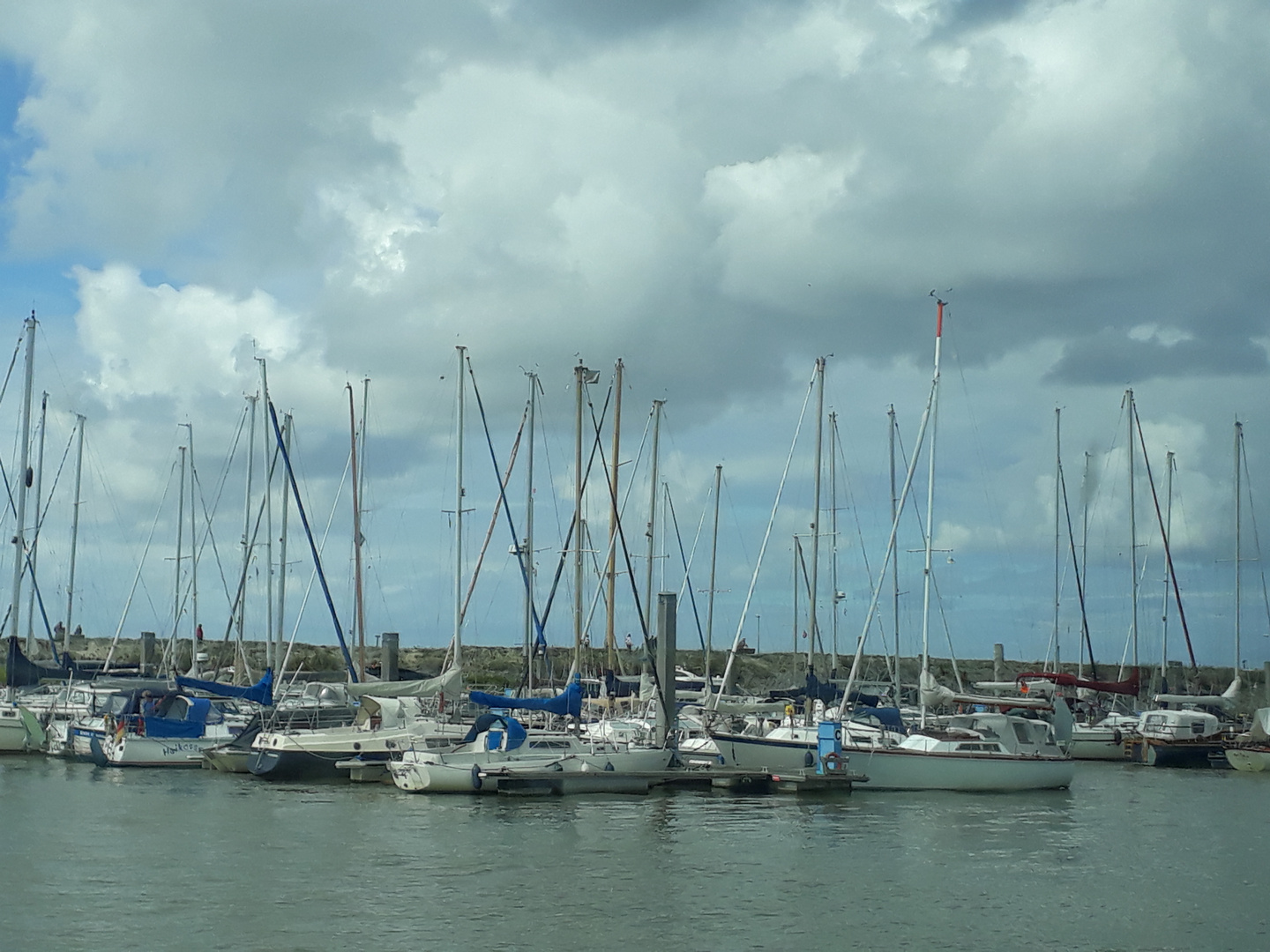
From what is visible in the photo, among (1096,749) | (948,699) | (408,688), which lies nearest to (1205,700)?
(1096,749)

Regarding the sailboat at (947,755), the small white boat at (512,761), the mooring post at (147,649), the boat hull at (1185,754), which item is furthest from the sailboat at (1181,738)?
the mooring post at (147,649)

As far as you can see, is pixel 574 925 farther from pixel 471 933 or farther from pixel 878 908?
pixel 878 908

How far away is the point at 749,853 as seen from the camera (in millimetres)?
29000

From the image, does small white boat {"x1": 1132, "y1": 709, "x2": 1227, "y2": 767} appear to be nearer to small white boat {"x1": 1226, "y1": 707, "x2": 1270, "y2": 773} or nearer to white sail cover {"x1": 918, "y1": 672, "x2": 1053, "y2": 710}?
small white boat {"x1": 1226, "y1": 707, "x2": 1270, "y2": 773}

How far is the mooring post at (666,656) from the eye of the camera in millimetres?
43219

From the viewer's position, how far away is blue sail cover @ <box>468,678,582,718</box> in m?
42.0

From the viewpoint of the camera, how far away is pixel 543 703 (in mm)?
42562

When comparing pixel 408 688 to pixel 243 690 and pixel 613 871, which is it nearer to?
pixel 243 690

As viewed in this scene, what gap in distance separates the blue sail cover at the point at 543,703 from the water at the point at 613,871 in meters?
4.50

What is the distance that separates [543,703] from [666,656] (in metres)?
4.11

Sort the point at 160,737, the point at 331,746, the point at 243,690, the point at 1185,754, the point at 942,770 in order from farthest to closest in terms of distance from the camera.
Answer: the point at 1185,754
the point at 243,690
the point at 160,737
the point at 331,746
the point at 942,770

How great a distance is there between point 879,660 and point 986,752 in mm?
48924

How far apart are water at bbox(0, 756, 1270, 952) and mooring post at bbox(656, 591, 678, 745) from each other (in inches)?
166

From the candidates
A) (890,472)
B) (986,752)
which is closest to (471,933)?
(986,752)
